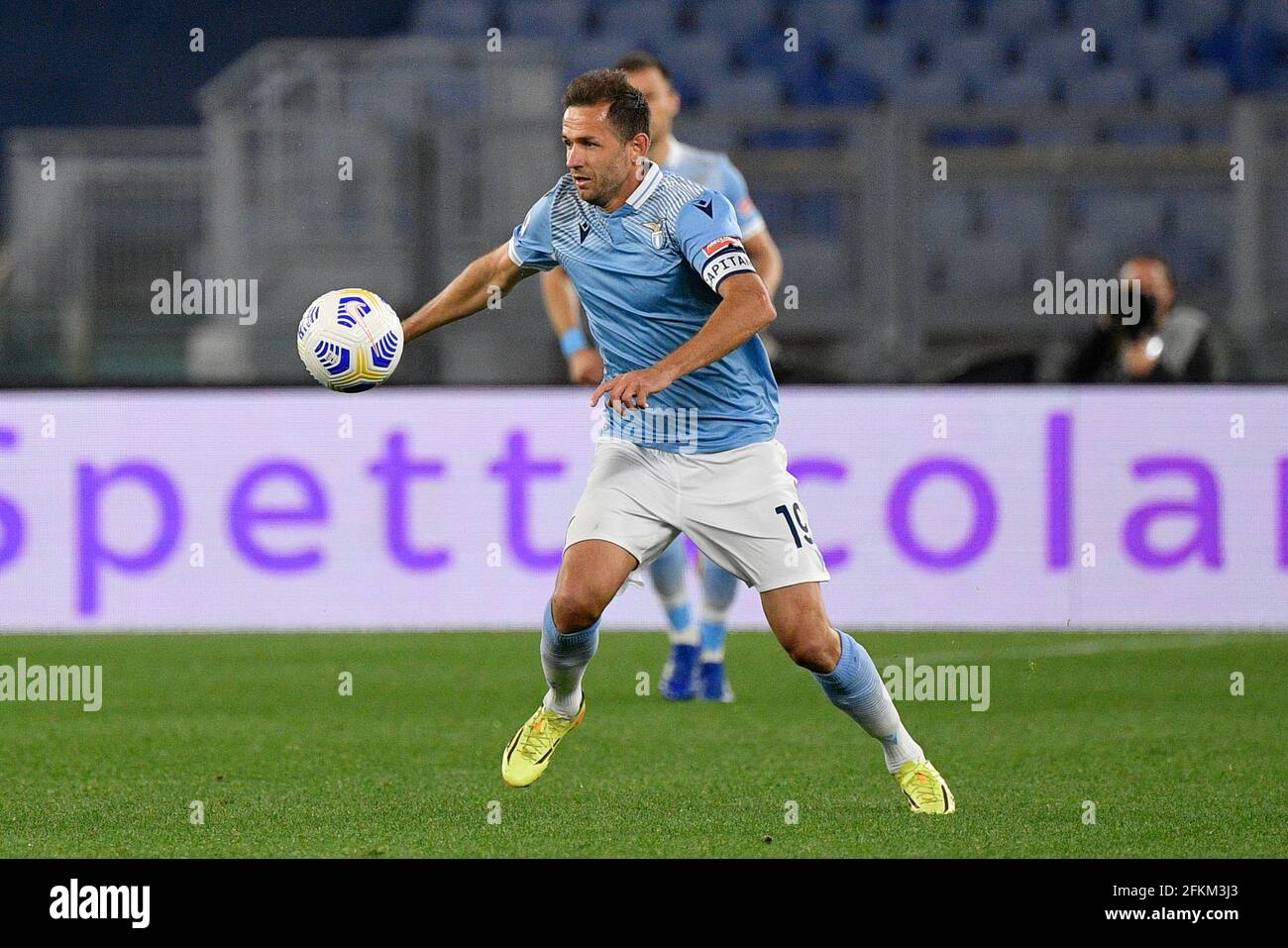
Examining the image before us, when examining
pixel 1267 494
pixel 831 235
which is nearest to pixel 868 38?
pixel 831 235

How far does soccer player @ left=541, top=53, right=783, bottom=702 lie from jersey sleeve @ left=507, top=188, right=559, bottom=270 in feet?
5.44

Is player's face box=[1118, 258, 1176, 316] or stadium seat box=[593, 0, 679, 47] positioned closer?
player's face box=[1118, 258, 1176, 316]

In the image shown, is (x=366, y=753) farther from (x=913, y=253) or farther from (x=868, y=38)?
(x=868, y=38)

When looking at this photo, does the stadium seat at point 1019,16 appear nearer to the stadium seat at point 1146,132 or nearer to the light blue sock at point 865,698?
the stadium seat at point 1146,132

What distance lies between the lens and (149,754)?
6.52 m

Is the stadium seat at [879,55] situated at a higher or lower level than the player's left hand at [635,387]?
higher

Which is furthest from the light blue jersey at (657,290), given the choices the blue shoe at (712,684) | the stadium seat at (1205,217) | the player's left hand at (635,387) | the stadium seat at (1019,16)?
the stadium seat at (1019,16)

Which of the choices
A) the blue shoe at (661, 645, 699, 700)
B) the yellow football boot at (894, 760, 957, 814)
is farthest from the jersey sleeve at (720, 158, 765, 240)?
the yellow football boot at (894, 760, 957, 814)

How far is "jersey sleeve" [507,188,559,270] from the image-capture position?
17.8 feet

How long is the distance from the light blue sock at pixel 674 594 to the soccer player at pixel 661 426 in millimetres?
2156

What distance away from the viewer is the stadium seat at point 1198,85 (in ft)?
44.7

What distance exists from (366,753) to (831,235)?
5.76 meters

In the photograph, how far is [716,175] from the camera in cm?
759

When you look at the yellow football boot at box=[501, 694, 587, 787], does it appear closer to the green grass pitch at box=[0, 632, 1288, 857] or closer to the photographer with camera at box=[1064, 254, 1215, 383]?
the green grass pitch at box=[0, 632, 1288, 857]
